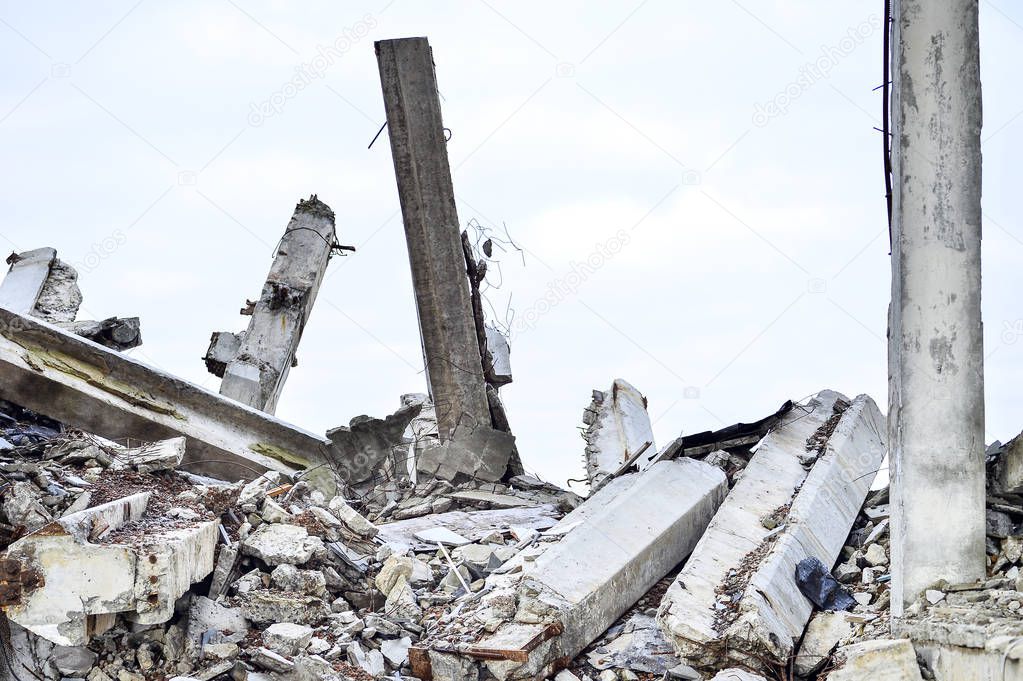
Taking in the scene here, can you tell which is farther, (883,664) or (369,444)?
(369,444)

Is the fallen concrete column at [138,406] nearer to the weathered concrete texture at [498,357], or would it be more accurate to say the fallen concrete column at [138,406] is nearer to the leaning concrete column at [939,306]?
the weathered concrete texture at [498,357]

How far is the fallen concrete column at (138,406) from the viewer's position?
26.0ft

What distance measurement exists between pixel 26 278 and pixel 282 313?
347 centimetres

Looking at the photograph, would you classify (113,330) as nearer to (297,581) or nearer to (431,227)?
(431,227)

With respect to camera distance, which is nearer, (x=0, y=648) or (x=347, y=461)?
(x=0, y=648)

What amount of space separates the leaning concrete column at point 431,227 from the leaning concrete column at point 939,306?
4453mm

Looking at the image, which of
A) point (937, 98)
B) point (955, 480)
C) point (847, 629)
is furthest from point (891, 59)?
point (847, 629)

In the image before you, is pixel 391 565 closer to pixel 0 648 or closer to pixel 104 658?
pixel 104 658

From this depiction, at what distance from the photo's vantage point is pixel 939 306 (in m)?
4.75

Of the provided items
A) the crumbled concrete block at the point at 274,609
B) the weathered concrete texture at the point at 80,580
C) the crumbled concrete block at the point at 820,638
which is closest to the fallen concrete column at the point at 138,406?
the crumbled concrete block at the point at 274,609

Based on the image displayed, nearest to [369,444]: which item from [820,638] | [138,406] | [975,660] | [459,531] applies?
[459,531]

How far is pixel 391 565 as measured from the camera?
5965mm

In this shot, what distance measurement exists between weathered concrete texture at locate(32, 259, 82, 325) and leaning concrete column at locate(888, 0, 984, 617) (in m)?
8.92

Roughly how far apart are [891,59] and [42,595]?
16.4 ft
